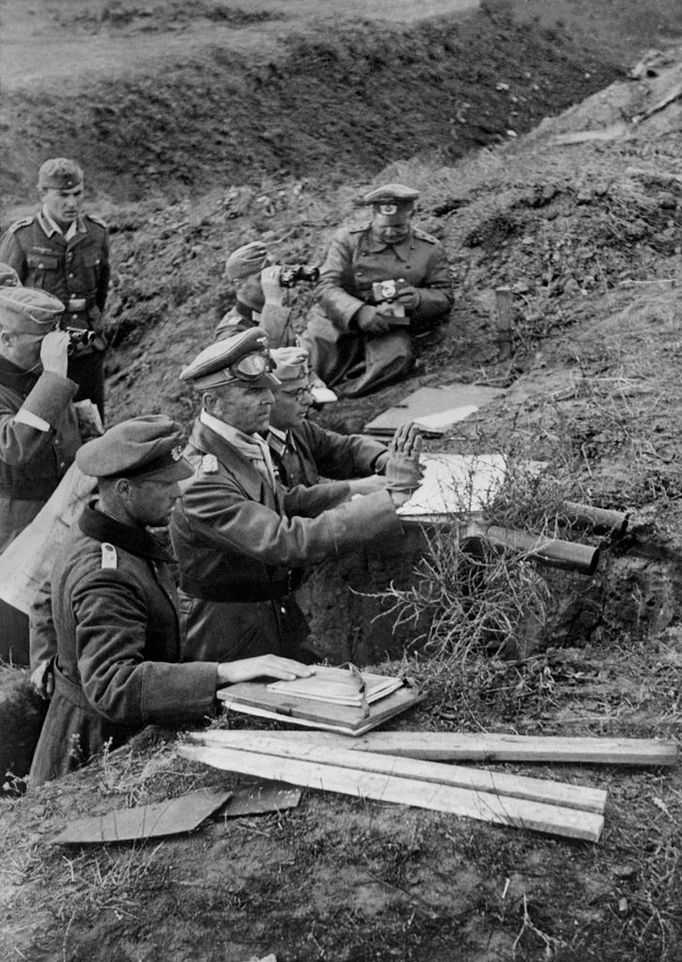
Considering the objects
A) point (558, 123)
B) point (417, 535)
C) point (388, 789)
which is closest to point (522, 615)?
point (417, 535)

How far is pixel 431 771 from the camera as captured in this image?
10.4ft

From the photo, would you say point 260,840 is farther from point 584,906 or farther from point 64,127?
point 64,127

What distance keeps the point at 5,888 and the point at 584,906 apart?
5.20 ft

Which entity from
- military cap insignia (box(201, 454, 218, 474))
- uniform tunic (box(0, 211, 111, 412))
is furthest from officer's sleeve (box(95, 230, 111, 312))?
military cap insignia (box(201, 454, 218, 474))

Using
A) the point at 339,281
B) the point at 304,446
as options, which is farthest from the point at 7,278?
the point at 304,446

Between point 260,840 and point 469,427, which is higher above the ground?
point 260,840

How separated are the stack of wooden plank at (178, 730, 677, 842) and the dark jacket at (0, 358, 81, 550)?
2.29 m

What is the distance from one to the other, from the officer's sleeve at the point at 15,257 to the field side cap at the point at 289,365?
3460 millimetres

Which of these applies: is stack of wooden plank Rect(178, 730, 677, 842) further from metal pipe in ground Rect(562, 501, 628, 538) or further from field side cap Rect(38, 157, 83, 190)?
field side cap Rect(38, 157, 83, 190)

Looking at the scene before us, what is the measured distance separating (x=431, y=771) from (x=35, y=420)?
2917mm

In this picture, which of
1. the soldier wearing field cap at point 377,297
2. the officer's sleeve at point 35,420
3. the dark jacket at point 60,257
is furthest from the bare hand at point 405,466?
the dark jacket at point 60,257

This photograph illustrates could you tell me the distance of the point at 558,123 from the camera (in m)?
12.7

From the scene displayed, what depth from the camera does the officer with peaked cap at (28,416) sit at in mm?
5285

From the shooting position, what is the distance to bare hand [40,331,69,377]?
536 cm
